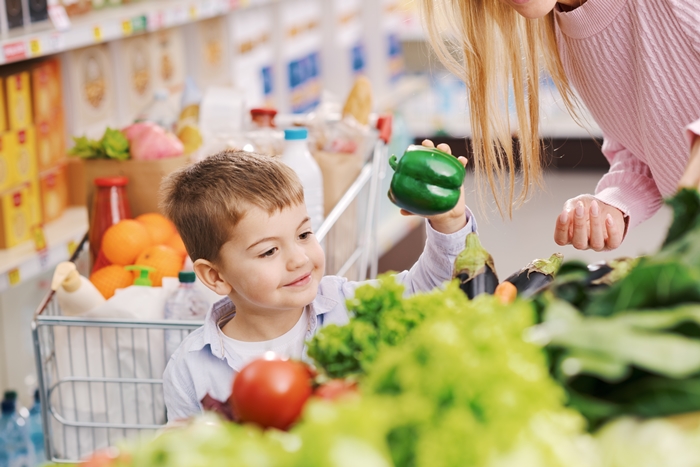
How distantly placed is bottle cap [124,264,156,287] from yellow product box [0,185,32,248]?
66 cm

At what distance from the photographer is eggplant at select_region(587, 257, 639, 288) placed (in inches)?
31.0

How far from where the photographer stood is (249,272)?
1.43 metres

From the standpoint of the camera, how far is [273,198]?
1.45m

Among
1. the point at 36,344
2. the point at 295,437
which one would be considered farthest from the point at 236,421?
the point at 36,344

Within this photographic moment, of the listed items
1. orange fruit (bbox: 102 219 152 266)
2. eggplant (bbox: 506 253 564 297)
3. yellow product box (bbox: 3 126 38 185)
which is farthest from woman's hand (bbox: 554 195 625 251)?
yellow product box (bbox: 3 126 38 185)

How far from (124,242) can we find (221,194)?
599mm

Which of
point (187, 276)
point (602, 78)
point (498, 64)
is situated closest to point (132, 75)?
point (187, 276)

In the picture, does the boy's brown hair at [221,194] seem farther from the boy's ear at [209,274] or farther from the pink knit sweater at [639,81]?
the pink knit sweater at [639,81]

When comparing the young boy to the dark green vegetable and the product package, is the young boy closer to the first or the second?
the dark green vegetable

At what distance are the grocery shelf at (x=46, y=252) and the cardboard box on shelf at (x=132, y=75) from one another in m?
0.58

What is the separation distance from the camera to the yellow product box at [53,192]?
8.62 ft

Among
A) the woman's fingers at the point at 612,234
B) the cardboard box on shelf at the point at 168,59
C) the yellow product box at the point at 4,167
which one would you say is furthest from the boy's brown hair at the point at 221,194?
the cardboard box on shelf at the point at 168,59

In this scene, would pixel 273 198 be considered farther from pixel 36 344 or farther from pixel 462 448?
pixel 462 448

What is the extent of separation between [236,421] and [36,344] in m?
1.02
